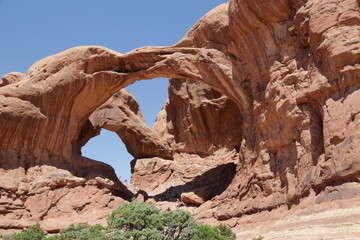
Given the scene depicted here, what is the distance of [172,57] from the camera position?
2884 centimetres

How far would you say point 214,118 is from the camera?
35.6 meters

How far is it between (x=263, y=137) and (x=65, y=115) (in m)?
13.3

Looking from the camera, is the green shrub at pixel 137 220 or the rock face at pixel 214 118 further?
the green shrub at pixel 137 220

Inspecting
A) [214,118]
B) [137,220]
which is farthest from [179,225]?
[214,118]

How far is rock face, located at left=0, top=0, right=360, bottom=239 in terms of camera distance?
18.4 meters

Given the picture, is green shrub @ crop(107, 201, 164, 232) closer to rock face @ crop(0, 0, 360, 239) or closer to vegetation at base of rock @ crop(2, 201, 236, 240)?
vegetation at base of rock @ crop(2, 201, 236, 240)

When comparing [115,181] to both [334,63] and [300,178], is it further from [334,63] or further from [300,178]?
[334,63]

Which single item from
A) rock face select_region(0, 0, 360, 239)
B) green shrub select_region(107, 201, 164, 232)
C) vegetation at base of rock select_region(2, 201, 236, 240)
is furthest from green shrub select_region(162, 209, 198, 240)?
rock face select_region(0, 0, 360, 239)

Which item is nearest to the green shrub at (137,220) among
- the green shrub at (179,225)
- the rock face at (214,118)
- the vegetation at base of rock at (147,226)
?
the vegetation at base of rock at (147,226)

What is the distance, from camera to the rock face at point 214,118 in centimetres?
1842

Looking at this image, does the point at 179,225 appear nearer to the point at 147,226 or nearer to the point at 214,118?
the point at 147,226

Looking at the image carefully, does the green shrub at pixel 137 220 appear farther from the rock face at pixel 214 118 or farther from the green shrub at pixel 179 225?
the rock face at pixel 214 118

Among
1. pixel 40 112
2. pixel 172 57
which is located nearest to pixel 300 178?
pixel 172 57

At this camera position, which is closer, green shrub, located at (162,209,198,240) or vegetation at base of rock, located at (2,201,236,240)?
vegetation at base of rock, located at (2,201,236,240)
